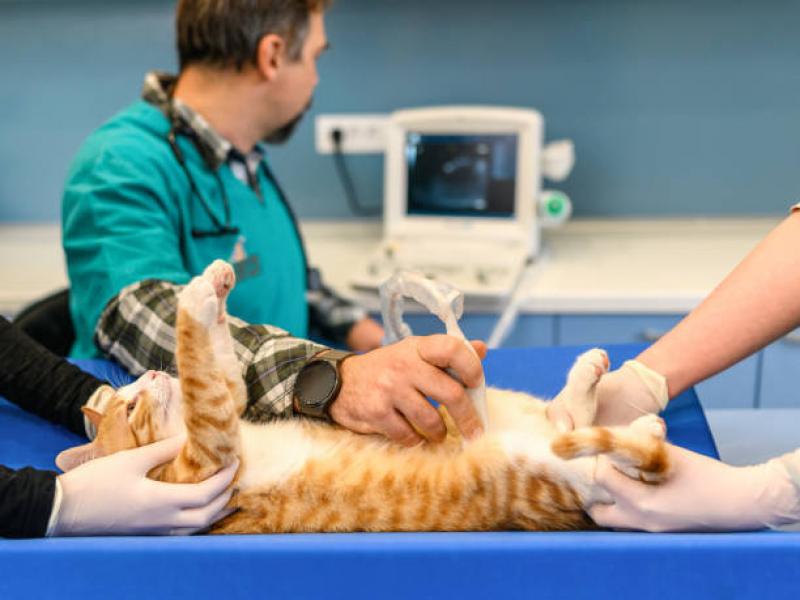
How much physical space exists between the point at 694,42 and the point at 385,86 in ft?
3.03

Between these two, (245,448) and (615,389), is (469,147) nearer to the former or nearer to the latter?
(615,389)

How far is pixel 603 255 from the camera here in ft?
7.07

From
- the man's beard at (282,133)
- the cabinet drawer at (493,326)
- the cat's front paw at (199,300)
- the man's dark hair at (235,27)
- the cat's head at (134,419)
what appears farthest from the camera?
the cabinet drawer at (493,326)

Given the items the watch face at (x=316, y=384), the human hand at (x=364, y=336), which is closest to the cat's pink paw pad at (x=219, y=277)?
the watch face at (x=316, y=384)

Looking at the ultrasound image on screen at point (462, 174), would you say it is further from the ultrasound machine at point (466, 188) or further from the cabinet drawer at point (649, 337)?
the cabinet drawer at point (649, 337)

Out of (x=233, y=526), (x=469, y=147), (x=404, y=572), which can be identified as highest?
(x=469, y=147)

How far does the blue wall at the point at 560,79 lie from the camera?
219 centimetres

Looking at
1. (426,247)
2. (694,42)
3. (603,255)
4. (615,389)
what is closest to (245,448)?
(615,389)

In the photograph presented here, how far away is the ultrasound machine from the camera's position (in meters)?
2.04

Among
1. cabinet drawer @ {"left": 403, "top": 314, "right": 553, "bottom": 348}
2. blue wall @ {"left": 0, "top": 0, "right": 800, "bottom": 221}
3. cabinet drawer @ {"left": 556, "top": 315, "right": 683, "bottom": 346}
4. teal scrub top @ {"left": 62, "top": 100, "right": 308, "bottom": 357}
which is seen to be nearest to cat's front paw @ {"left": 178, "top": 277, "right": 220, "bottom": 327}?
teal scrub top @ {"left": 62, "top": 100, "right": 308, "bottom": 357}

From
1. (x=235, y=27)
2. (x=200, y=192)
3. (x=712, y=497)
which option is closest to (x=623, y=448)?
(x=712, y=497)

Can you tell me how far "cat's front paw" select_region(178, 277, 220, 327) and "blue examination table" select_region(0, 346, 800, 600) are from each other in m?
0.27

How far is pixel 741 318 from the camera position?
3.40 ft

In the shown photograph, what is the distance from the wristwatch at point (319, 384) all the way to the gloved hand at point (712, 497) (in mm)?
387
